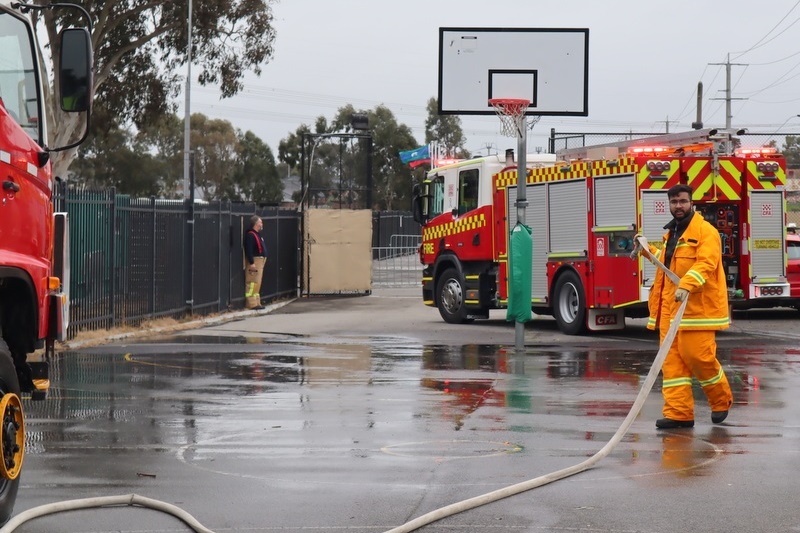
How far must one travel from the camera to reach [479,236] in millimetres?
20812

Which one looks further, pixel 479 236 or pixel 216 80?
pixel 216 80

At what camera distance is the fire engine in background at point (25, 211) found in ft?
21.9

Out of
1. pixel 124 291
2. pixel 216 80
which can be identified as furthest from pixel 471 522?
pixel 216 80

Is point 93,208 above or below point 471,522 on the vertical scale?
above

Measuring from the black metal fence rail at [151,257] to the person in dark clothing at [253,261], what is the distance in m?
0.15

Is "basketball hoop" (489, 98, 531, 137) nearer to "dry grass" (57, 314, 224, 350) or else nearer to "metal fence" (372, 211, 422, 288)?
"dry grass" (57, 314, 224, 350)

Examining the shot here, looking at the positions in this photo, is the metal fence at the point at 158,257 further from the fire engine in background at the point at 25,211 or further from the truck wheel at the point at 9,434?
the truck wheel at the point at 9,434

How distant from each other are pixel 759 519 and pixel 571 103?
12834 millimetres

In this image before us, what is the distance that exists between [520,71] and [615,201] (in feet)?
8.03

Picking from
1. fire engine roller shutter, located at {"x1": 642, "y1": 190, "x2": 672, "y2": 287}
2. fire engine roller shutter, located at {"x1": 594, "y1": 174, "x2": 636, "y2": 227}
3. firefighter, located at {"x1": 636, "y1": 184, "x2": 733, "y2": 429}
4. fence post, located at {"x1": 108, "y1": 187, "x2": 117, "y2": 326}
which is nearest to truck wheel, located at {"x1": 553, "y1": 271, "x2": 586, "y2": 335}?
fire engine roller shutter, located at {"x1": 594, "y1": 174, "x2": 636, "y2": 227}

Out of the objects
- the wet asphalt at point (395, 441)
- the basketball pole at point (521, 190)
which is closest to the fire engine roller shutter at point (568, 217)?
the basketball pole at point (521, 190)

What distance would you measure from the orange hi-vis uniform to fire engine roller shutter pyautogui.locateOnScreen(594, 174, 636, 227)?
757 centimetres

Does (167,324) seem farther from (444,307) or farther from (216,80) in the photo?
(216,80)

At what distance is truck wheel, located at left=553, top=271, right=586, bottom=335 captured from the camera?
1869 cm
